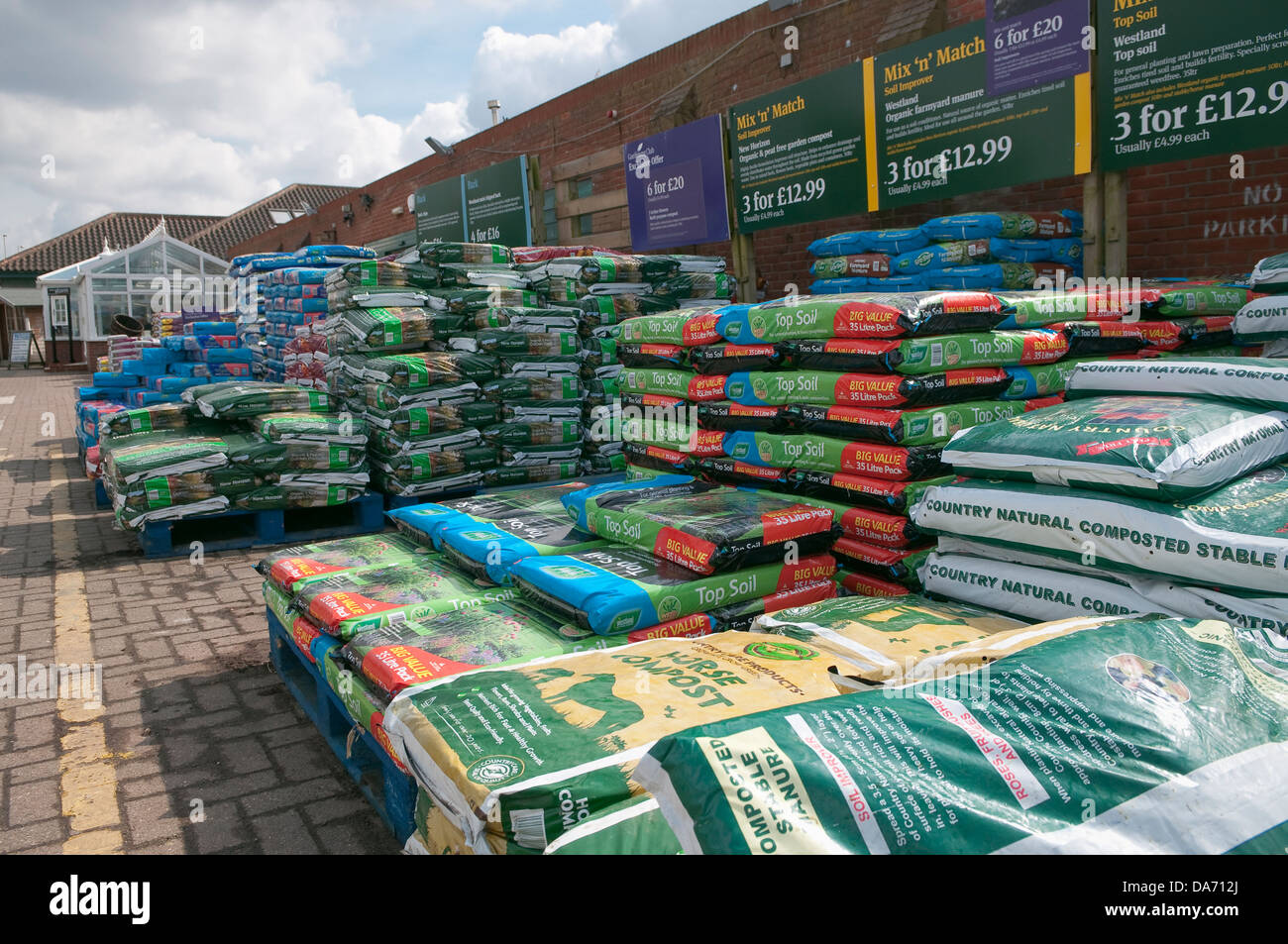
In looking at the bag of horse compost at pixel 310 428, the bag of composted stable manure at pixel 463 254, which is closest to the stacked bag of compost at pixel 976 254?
the bag of composted stable manure at pixel 463 254

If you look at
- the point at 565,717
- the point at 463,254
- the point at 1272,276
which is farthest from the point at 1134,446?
the point at 463,254

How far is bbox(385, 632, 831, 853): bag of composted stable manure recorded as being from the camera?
187 cm

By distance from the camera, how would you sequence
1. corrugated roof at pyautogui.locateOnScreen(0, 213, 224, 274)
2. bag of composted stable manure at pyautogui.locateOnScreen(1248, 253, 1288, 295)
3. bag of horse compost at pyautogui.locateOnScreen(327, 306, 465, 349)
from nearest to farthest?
bag of composted stable manure at pyautogui.locateOnScreen(1248, 253, 1288, 295), bag of horse compost at pyautogui.locateOnScreen(327, 306, 465, 349), corrugated roof at pyautogui.locateOnScreen(0, 213, 224, 274)

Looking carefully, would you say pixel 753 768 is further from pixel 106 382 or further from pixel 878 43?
pixel 106 382

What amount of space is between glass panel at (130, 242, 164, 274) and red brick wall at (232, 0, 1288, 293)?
42.0 feet

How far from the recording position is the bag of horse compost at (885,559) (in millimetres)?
3684

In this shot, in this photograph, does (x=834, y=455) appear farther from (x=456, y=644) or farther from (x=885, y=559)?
(x=456, y=644)

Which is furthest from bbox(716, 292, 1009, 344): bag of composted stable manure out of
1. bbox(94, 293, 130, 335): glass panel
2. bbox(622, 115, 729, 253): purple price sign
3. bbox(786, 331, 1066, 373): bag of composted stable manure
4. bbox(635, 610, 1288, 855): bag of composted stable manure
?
bbox(94, 293, 130, 335): glass panel

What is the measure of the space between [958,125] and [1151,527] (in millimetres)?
4358

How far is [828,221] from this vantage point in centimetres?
838

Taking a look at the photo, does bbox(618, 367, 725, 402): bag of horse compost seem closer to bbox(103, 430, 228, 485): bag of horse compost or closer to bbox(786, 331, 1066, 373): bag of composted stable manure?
bbox(786, 331, 1066, 373): bag of composted stable manure
